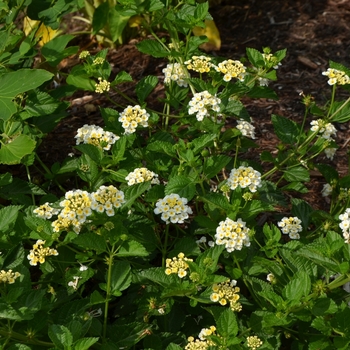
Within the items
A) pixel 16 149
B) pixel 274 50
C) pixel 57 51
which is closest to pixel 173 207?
pixel 16 149

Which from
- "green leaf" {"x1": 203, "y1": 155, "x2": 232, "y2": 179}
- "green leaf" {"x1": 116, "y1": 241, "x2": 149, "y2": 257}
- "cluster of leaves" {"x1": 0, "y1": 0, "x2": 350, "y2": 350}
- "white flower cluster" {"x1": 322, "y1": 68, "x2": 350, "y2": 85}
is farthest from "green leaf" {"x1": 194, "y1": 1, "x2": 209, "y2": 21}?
"green leaf" {"x1": 116, "y1": 241, "x2": 149, "y2": 257}

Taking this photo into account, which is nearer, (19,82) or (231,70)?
(19,82)

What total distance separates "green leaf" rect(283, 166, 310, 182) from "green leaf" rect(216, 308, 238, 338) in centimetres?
73

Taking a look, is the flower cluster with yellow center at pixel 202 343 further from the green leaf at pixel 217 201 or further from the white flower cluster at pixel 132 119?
the white flower cluster at pixel 132 119

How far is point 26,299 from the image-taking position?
2.14m

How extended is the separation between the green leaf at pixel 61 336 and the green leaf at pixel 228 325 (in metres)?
0.47

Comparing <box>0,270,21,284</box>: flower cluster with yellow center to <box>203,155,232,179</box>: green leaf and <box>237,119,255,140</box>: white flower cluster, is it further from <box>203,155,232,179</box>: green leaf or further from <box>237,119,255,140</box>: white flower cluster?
<box>237,119,255,140</box>: white flower cluster

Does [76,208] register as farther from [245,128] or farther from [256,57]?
[256,57]

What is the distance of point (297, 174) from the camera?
8.74 ft

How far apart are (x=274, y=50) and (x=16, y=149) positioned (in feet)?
7.57

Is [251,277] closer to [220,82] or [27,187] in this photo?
[220,82]

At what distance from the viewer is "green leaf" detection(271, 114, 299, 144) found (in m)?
2.71

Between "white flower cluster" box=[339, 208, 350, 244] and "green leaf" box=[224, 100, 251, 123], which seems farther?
"green leaf" box=[224, 100, 251, 123]

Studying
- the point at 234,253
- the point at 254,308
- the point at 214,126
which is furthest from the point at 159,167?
the point at 254,308
